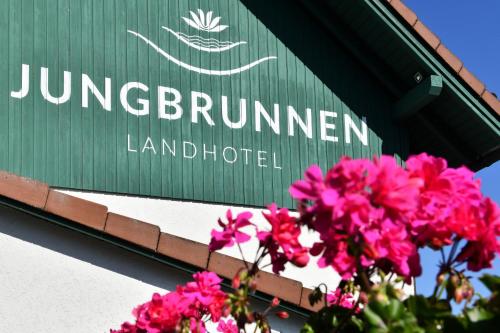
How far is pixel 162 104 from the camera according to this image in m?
9.79

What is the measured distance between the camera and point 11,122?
354 inches

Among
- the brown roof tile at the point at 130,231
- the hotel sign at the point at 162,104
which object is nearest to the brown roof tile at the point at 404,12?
the hotel sign at the point at 162,104

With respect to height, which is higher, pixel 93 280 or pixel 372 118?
pixel 372 118

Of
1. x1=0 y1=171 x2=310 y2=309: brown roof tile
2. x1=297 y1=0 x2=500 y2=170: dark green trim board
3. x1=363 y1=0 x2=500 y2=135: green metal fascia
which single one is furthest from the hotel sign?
x1=0 y1=171 x2=310 y2=309: brown roof tile

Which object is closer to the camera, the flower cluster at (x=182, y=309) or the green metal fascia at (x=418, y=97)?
the flower cluster at (x=182, y=309)

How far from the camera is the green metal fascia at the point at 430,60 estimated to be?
9.73 meters

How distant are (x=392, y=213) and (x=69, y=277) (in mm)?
4491

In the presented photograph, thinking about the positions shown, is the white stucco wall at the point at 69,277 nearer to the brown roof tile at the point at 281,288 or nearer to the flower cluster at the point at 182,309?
the brown roof tile at the point at 281,288

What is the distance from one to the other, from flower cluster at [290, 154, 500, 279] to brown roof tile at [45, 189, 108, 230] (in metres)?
3.62

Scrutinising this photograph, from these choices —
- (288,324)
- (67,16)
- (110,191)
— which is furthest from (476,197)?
(67,16)

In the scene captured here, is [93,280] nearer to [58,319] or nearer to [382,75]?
[58,319]

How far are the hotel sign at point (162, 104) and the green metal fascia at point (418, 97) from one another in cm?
45

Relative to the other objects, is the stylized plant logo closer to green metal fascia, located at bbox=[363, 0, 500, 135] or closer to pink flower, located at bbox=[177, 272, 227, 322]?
green metal fascia, located at bbox=[363, 0, 500, 135]

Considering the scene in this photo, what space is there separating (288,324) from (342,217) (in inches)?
172
